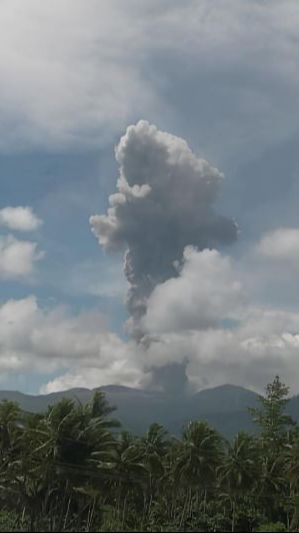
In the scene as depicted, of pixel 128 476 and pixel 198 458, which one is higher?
pixel 198 458

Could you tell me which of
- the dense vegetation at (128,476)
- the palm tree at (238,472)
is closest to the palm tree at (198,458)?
the dense vegetation at (128,476)

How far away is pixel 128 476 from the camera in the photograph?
81.1m

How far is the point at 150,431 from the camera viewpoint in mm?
94312

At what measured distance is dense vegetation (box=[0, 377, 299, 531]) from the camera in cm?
7706

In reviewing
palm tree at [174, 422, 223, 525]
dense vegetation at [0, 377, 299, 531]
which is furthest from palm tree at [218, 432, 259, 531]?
palm tree at [174, 422, 223, 525]

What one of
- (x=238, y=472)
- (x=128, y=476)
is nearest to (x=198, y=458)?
(x=238, y=472)

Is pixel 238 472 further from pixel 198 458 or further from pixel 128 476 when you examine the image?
pixel 128 476

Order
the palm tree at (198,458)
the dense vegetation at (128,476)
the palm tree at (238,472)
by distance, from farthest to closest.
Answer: the palm tree at (238,472)
the palm tree at (198,458)
the dense vegetation at (128,476)

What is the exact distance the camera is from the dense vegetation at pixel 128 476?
77.1 meters

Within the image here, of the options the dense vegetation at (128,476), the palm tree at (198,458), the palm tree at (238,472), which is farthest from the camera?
the palm tree at (238,472)

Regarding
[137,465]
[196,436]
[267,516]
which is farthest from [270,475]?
[137,465]

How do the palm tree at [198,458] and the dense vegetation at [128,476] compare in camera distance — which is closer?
the dense vegetation at [128,476]

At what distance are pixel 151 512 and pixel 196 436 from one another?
1054 cm

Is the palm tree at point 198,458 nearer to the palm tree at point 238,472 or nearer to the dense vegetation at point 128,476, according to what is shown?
the dense vegetation at point 128,476
